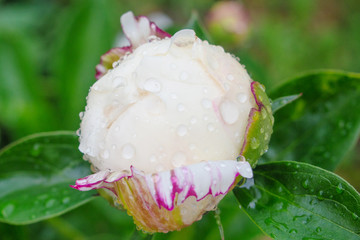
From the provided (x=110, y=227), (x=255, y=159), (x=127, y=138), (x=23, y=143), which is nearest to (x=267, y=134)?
(x=255, y=159)

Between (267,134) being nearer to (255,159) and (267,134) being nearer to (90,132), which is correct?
(255,159)

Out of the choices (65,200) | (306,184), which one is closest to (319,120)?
(306,184)

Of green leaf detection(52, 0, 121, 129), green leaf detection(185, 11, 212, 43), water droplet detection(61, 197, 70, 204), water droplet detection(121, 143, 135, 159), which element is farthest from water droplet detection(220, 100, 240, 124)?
green leaf detection(52, 0, 121, 129)

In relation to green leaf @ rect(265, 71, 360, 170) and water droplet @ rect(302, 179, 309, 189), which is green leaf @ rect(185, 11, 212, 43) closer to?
green leaf @ rect(265, 71, 360, 170)

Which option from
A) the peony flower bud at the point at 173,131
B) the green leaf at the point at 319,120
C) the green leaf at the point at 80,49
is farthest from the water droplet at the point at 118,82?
the green leaf at the point at 80,49

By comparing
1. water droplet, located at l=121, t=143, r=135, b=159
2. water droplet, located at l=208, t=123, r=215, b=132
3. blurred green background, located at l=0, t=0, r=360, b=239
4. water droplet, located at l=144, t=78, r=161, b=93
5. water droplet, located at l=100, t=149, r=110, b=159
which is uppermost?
water droplet, located at l=144, t=78, r=161, b=93

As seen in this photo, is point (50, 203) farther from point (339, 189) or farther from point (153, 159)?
point (339, 189)
